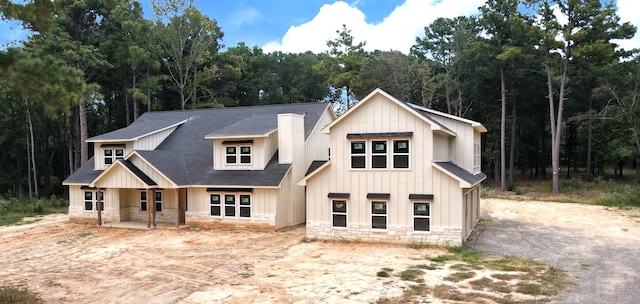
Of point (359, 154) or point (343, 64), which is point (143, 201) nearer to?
point (359, 154)

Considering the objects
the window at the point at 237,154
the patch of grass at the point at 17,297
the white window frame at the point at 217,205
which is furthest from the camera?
the window at the point at 237,154

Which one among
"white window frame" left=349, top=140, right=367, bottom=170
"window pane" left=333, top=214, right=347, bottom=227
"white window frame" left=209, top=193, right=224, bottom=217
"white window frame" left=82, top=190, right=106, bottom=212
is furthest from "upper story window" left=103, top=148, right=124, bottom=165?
"white window frame" left=349, top=140, right=367, bottom=170

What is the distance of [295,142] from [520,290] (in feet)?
40.3

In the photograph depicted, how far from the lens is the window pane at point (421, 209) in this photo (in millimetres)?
15492

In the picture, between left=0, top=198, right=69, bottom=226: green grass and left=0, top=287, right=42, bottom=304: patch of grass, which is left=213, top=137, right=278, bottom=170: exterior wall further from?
left=0, top=198, right=69, bottom=226: green grass

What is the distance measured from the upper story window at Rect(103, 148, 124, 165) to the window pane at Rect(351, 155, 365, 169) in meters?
13.0

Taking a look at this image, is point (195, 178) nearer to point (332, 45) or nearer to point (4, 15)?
point (4, 15)

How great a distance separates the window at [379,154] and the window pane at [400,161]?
37cm

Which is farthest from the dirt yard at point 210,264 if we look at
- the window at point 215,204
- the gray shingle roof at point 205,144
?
the gray shingle roof at point 205,144

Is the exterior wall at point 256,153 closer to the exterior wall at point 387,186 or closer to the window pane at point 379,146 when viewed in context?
the exterior wall at point 387,186

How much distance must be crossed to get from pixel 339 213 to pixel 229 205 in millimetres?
5802

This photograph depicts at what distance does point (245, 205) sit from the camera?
19547mm

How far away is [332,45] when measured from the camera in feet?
159

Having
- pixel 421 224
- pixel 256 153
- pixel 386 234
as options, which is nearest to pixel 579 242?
pixel 421 224
